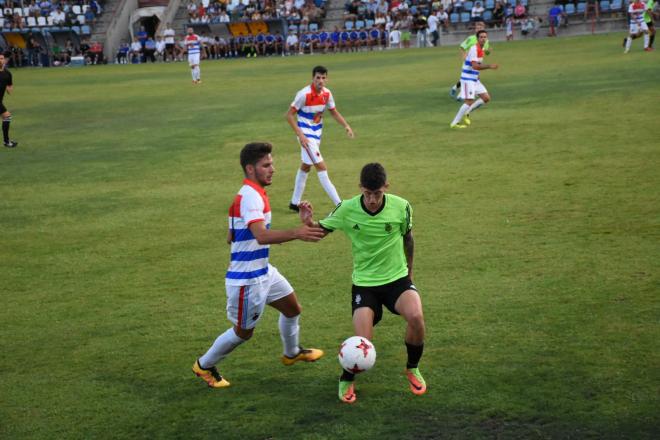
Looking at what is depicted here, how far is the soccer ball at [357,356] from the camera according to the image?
6.95m

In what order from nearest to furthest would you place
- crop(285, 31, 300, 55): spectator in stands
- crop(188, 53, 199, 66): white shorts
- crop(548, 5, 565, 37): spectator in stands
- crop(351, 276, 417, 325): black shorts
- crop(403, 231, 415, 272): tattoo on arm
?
1. crop(351, 276, 417, 325): black shorts
2. crop(403, 231, 415, 272): tattoo on arm
3. crop(188, 53, 199, 66): white shorts
4. crop(548, 5, 565, 37): spectator in stands
5. crop(285, 31, 300, 55): spectator in stands

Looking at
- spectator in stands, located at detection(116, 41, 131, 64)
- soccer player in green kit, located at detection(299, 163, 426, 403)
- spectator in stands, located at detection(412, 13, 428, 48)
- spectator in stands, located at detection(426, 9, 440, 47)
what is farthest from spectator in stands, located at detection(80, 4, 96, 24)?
soccer player in green kit, located at detection(299, 163, 426, 403)

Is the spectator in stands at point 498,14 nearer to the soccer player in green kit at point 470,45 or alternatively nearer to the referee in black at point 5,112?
the soccer player in green kit at point 470,45

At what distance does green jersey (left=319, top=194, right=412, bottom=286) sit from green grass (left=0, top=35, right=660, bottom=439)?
101 centimetres

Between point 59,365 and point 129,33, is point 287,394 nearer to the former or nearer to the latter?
point 59,365

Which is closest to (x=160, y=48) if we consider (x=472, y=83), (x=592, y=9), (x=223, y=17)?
(x=223, y=17)

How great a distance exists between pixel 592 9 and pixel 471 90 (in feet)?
113

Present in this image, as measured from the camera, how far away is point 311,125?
14961mm

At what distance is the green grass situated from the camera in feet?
23.0

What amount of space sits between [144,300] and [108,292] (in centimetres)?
70

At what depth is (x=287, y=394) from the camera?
24.4 ft

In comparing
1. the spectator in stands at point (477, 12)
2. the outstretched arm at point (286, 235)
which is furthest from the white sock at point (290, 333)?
the spectator in stands at point (477, 12)

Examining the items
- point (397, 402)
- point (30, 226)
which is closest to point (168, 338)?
point (397, 402)

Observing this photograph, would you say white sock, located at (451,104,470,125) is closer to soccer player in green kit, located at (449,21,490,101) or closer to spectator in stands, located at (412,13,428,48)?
soccer player in green kit, located at (449,21,490,101)
